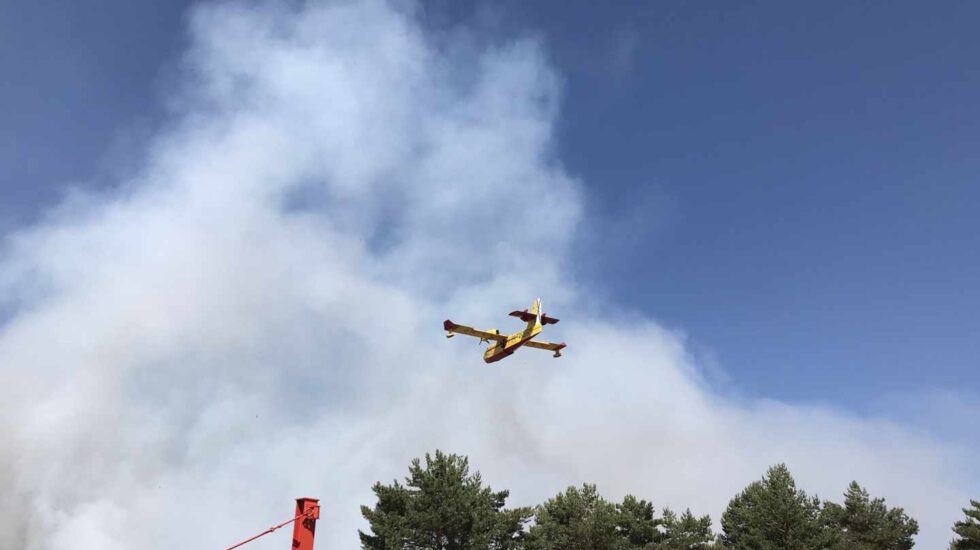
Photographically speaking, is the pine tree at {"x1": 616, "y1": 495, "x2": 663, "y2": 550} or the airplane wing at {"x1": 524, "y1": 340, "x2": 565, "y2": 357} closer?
the airplane wing at {"x1": 524, "y1": 340, "x2": 565, "y2": 357}

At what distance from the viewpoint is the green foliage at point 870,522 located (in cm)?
6844

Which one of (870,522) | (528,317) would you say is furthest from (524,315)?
(870,522)

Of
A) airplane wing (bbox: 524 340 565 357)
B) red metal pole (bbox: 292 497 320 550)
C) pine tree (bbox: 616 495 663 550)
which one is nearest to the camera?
red metal pole (bbox: 292 497 320 550)

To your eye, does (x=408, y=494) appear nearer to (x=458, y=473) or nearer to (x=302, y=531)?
(x=458, y=473)

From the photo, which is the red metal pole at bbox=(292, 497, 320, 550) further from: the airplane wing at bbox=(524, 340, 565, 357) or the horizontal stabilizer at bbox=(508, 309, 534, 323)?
the airplane wing at bbox=(524, 340, 565, 357)

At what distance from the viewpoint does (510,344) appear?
48.2 meters

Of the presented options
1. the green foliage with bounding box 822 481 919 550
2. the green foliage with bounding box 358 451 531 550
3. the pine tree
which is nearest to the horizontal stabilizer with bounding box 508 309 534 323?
the green foliage with bounding box 358 451 531 550

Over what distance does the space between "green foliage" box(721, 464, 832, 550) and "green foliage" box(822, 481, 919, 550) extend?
1301 cm

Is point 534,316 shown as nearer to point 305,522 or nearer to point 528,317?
point 528,317

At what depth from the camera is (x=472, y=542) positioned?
47.2 meters

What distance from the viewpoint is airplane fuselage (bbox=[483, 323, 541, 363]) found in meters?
46.3

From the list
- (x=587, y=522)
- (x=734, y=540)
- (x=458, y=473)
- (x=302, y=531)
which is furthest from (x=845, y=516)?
(x=302, y=531)

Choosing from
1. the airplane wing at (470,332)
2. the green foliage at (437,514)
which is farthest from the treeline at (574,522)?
the airplane wing at (470,332)

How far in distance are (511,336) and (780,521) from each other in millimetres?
27040
